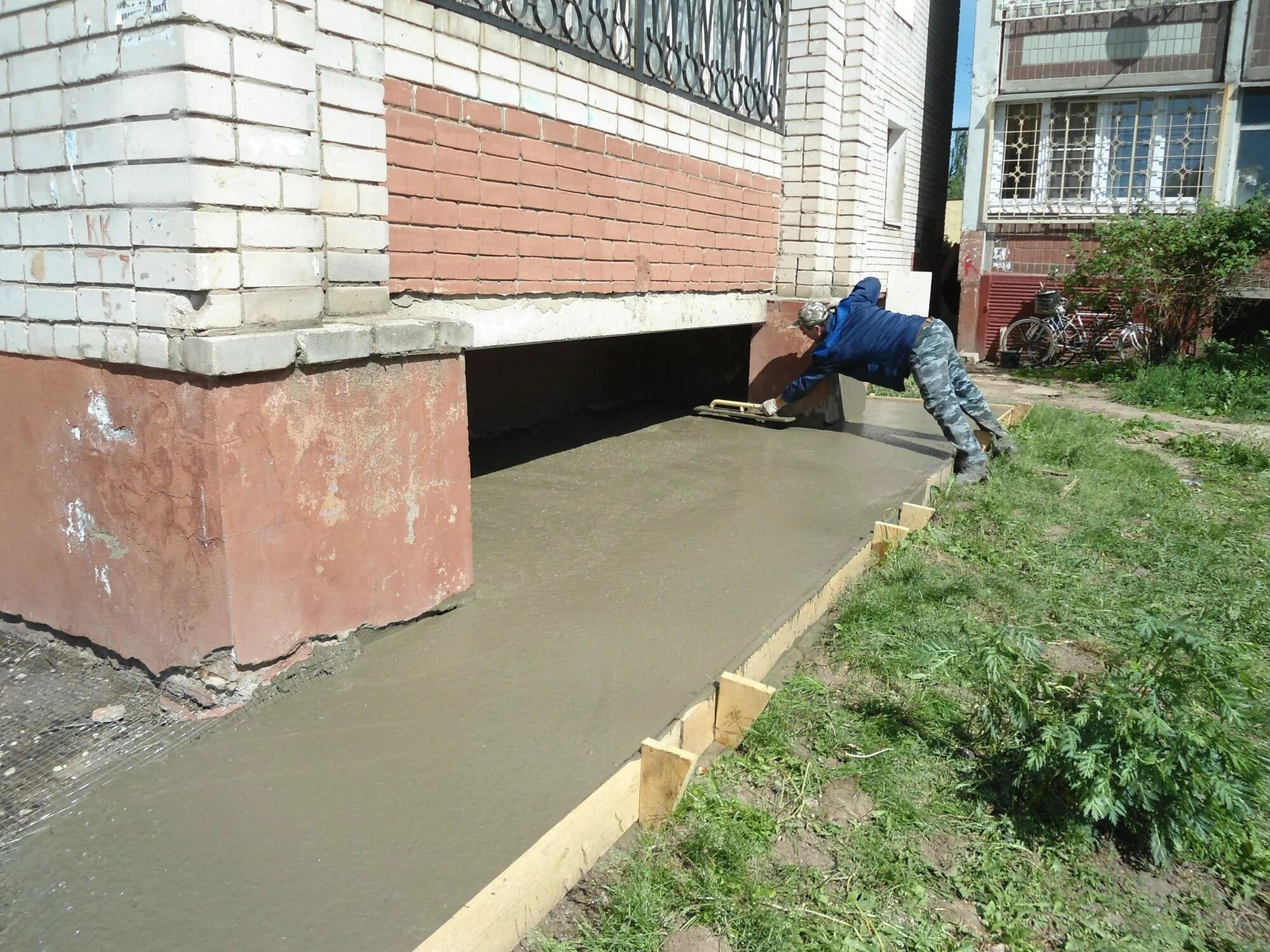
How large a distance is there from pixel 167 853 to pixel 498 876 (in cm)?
81

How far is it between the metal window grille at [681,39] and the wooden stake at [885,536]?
111 inches

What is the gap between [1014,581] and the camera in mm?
4535

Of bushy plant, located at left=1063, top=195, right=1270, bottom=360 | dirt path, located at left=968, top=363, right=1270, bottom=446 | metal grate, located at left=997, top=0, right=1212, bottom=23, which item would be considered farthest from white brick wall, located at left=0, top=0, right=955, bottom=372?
metal grate, located at left=997, top=0, right=1212, bottom=23

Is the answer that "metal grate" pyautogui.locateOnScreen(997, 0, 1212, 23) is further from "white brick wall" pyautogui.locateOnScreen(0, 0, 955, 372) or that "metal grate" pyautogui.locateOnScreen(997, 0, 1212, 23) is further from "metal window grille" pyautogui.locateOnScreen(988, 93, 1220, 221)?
"white brick wall" pyautogui.locateOnScreen(0, 0, 955, 372)

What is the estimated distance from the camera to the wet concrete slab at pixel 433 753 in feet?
7.00

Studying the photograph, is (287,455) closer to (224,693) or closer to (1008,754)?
(224,693)

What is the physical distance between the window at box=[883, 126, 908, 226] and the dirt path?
8.84ft

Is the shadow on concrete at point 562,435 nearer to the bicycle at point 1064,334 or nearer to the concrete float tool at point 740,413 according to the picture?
Answer: the concrete float tool at point 740,413

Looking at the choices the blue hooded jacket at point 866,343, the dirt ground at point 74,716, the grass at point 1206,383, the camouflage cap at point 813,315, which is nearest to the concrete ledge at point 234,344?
the dirt ground at point 74,716

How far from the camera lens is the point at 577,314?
16.8ft

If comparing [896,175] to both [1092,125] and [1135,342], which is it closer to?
[1092,125]

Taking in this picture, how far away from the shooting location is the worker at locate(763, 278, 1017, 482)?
648 centimetres

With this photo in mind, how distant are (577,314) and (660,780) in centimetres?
301

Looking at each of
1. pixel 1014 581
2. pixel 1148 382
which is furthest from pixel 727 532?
pixel 1148 382
